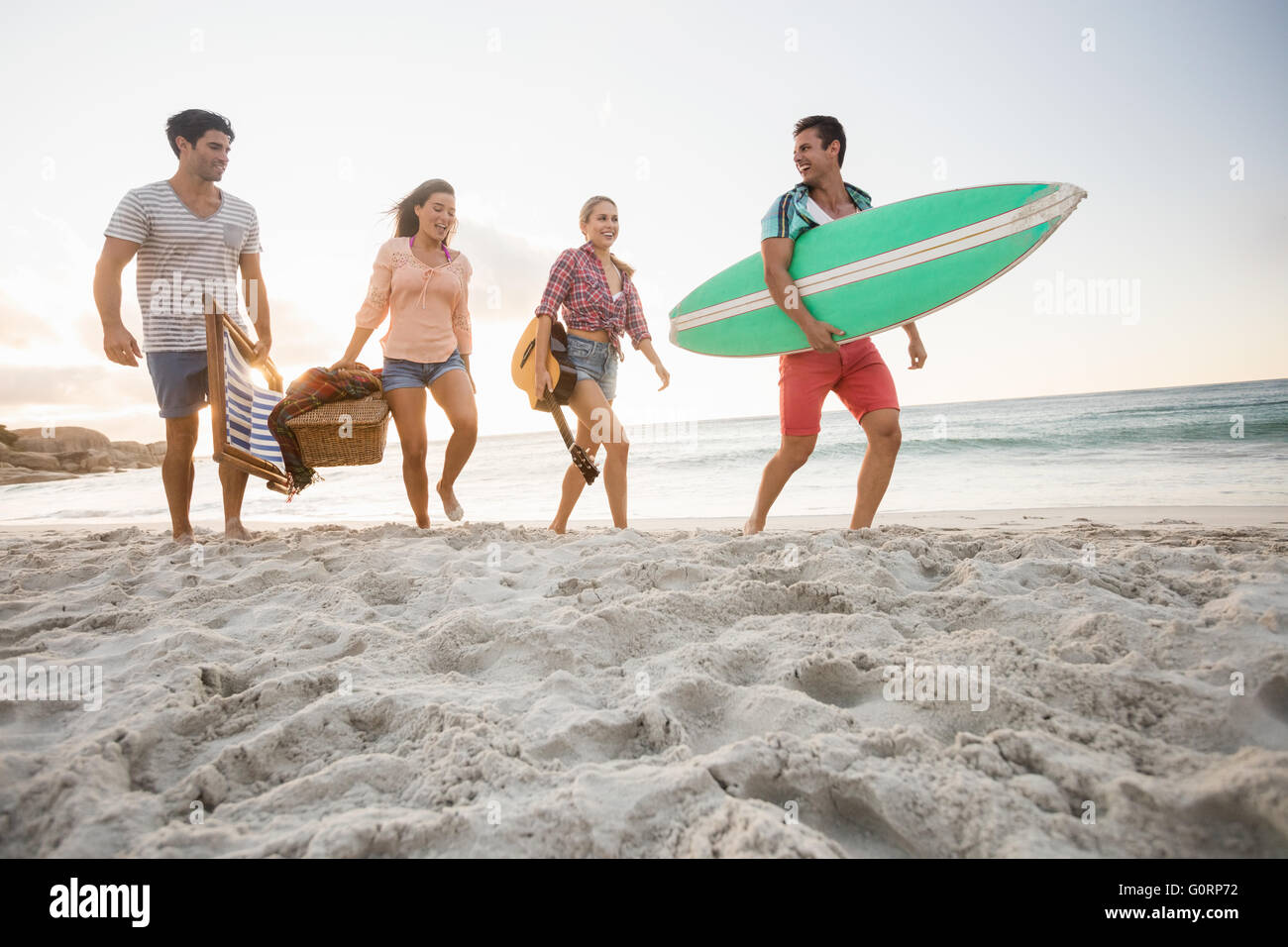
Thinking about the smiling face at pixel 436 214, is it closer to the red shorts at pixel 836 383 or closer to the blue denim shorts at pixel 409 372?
the blue denim shorts at pixel 409 372

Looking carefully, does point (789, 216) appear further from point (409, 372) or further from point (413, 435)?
point (413, 435)

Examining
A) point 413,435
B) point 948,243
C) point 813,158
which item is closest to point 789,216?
point 813,158

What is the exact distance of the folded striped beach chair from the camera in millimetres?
3389

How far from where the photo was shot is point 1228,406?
1669 cm

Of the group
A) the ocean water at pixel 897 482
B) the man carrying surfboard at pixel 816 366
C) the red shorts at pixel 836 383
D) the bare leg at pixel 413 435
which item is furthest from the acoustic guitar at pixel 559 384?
the ocean water at pixel 897 482

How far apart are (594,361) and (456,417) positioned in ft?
2.76

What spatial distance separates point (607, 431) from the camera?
11.6ft

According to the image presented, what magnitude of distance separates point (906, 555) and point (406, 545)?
88.8 inches

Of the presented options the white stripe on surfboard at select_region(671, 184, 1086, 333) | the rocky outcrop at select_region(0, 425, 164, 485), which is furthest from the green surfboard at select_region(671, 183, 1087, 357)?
the rocky outcrop at select_region(0, 425, 164, 485)

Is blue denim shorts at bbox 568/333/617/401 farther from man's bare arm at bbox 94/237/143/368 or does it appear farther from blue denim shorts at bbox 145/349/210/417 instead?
man's bare arm at bbox 94/237/143/368

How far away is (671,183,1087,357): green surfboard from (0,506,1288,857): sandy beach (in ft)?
4.27

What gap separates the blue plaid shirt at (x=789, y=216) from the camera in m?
3.16

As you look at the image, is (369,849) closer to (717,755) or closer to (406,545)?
(717,755)
